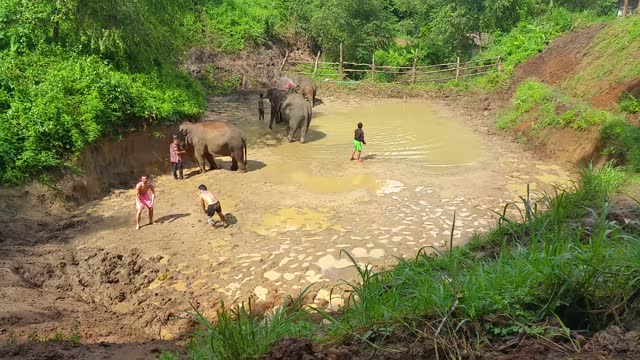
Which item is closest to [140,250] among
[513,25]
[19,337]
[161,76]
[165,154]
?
[19,337]

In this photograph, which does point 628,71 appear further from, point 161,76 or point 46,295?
point 46,295

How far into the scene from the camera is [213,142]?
459 inches

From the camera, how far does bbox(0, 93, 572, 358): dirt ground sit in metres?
6.18

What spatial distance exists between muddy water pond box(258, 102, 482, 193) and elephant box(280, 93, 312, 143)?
1.30 feet

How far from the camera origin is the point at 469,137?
14.9 m

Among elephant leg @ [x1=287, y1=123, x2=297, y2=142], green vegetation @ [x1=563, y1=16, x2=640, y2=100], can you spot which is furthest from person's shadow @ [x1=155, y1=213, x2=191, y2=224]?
green vegetation @ [x1=563, y1=16, x2=640, y2=100]

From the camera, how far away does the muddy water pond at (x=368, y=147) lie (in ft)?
37.3

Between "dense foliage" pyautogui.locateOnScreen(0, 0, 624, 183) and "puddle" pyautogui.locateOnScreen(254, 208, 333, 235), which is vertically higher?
"dense foliage" pyautogui.locateOnScreen(0, 0, 624, 183)

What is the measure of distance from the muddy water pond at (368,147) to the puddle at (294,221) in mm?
1224

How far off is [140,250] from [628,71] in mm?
13451

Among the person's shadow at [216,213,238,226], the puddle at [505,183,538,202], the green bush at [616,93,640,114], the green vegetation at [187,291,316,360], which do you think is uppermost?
the green bush at [616,93,640,114]

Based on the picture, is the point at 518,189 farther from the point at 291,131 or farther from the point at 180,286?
the point at 180,286

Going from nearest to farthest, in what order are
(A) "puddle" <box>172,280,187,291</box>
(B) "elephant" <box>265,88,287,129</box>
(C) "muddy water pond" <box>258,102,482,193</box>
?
(A) "puddle" <box>172,280,187,291</box> → (C) "muddy water pond" <box>258,102,482,193</box> → (B) "elephant" <box>265,88,287,129</box>

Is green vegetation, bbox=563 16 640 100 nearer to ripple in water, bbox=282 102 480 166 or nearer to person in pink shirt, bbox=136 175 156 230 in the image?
ripple in water, bbox=282 102 480 166
